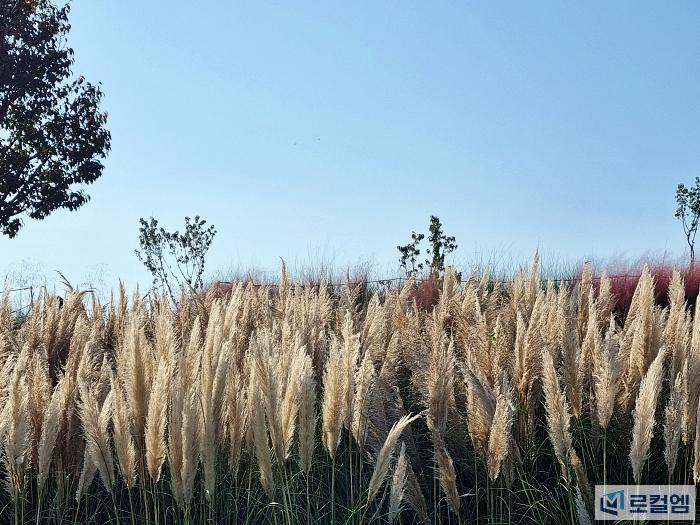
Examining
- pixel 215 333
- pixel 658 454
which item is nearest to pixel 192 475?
pixel 215 333

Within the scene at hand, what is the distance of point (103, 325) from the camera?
4879mm

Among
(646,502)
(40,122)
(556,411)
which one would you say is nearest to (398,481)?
(556,411)

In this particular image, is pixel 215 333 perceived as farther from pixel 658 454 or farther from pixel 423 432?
pixel 658 454

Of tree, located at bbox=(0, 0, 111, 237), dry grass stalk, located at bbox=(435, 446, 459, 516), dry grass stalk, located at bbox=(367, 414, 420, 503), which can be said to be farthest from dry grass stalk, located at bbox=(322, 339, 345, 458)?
tree, located at bbox=(0, 0, 111, 237)

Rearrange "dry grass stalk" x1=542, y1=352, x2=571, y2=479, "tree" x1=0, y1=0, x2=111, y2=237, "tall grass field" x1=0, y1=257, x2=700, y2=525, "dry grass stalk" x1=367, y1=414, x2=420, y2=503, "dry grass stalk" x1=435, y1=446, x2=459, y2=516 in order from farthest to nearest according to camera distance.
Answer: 1. "tree" x1=0, y1=0, x2=111, y2=237
2. "dry grass stalk" x1=542, y1=352, x2=571, y2=479
3. "dry grass stalk" x1=435, y1=446, x2=459, y2=516
4. "tall grass field" x1=0, y1=257, x2=700, y2=525
5. "dry grass stalk" x1=367, y1=414, x2=420, y2=503

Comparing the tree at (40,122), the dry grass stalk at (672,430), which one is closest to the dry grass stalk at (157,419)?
the dry grass stalk at (672,430)

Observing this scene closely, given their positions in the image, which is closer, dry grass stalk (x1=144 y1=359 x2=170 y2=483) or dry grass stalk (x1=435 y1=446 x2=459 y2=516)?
dry grass stalk (x1=144 y1=359 x2=170 y2=483)

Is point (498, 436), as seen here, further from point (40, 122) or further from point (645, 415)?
point (40, 122)

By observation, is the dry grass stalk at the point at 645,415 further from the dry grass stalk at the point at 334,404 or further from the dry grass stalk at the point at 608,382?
the dry grass stalk at the point at 334,404

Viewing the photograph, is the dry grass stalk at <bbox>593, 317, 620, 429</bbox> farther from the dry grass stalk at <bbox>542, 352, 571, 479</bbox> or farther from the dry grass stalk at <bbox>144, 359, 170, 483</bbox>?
the dry grass stalk at <bbox>144, 359, 170, 483</bbox>

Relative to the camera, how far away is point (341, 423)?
100 inches

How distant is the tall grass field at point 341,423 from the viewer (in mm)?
2463

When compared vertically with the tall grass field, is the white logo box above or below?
below

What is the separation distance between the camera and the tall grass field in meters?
2.46
